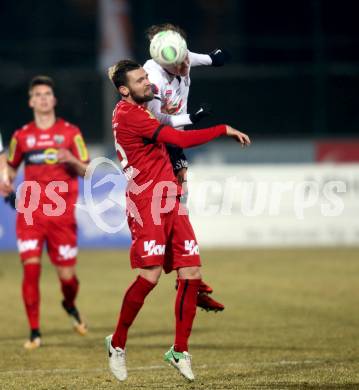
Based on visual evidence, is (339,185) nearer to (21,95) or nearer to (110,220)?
(110,220)

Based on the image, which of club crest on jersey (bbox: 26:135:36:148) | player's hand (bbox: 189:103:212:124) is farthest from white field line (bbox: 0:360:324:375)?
club crest on jersey (bbox: 26:135:36:148)

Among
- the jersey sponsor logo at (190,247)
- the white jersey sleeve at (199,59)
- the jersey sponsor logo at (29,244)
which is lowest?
the jersey sponsor logo at (29,244)

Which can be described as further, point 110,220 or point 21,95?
point 21,95

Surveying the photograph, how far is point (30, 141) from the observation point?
11.8 metres

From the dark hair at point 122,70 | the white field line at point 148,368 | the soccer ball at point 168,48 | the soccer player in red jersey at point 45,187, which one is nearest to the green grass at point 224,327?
the white field line at point 148,368

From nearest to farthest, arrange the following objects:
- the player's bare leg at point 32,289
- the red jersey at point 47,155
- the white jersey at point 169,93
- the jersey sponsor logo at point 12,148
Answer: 1. the white jersey at point 169,93
2. the player's bare leg at point 32,289
3. the red jersey at point 47,155
4. the jersey sponsor logo at point 12,148

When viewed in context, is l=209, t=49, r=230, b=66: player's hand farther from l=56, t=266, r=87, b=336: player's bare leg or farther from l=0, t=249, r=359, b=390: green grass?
l=56, t=266, r=87, b=336: player's bare leg

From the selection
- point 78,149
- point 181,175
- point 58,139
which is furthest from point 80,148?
point 181,175

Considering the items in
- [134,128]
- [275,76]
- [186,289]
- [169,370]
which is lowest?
[169,370]

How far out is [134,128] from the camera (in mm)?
8664

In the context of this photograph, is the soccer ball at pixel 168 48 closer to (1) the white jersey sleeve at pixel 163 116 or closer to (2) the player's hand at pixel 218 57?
(1) the white jersey sleeve at pixel 163 116

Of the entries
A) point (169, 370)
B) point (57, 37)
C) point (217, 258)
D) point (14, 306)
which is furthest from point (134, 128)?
point (57, 37)

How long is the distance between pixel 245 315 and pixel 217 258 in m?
5.56

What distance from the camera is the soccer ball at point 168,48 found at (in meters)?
8.74
